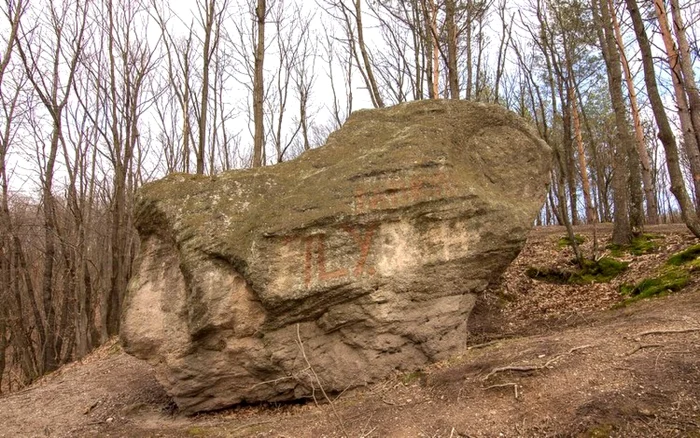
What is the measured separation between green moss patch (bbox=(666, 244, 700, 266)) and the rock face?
294cm

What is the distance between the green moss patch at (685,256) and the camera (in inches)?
265

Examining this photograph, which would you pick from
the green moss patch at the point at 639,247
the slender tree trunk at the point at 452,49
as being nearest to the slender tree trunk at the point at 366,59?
the slender tree trunk at the point at 452,49

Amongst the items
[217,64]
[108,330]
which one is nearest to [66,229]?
[108,330]

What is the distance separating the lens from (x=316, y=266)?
4898mm

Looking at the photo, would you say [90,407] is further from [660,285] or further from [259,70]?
[660,285]

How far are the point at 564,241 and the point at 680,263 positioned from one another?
335cm

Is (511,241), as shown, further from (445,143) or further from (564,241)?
(564,241)

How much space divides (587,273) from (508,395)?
16.6 ft

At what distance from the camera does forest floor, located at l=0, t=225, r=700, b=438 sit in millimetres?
3379

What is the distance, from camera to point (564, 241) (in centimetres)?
1013

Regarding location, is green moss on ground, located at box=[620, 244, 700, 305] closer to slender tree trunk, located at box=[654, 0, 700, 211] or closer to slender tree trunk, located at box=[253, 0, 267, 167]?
slender tree trunk, located at box=[654, 0, 700, 211]

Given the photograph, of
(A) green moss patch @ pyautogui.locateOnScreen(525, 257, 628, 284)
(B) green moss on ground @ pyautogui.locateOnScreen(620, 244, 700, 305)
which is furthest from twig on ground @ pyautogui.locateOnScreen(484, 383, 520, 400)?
(A) green moss patch @ pyautogui.locateOnScreen(525, 257, 628, 284)

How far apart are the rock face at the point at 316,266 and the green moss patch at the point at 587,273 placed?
3296 millimetres

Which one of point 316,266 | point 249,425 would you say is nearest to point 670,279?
point 316,266
